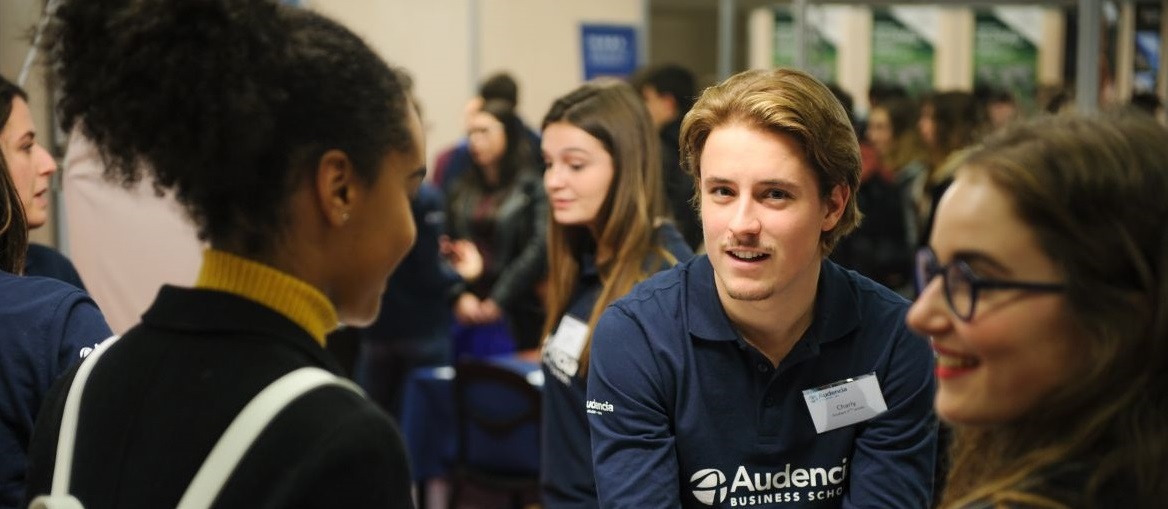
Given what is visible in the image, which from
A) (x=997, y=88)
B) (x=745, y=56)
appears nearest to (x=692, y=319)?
(x=997, y=88)

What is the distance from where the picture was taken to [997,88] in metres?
8.20

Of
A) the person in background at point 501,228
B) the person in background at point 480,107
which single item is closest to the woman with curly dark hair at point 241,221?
the person in background at point 501,228

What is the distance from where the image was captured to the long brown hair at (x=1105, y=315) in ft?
4.00

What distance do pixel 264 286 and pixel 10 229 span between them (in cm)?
114

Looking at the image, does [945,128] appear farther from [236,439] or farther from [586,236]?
[236,439]

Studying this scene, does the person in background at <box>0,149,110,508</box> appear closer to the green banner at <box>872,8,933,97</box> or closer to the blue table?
the blue table

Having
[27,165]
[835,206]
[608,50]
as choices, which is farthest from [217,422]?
[608,50]

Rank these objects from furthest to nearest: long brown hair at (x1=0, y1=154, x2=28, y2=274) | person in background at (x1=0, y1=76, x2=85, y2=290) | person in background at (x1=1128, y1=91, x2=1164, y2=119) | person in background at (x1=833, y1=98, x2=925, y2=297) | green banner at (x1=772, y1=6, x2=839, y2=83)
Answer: green banner at (x1=772, y1=6, x2=839, y2=83) → person in background at (x1=1128, y1=91, x2=1164, y2=119) → person in background at (x1=833, y1=98, x2=925, y2=297) → person in background at (x1=0, y1=76, x2=85, y2=290) → long brown hair at (x1=0, y1=154, x2=28, y2=274)

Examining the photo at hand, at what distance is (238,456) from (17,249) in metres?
1.23

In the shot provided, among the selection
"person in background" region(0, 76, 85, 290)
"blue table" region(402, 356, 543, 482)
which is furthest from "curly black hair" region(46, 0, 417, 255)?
"blue table" region(402, 356, 543, 482)

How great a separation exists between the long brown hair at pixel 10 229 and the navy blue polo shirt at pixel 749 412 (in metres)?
1.03

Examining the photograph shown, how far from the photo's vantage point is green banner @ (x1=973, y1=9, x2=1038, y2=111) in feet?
26.0

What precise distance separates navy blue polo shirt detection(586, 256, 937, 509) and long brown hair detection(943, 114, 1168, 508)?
2.06 ft

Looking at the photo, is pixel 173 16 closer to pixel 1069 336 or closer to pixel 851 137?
pixel 1069 336
